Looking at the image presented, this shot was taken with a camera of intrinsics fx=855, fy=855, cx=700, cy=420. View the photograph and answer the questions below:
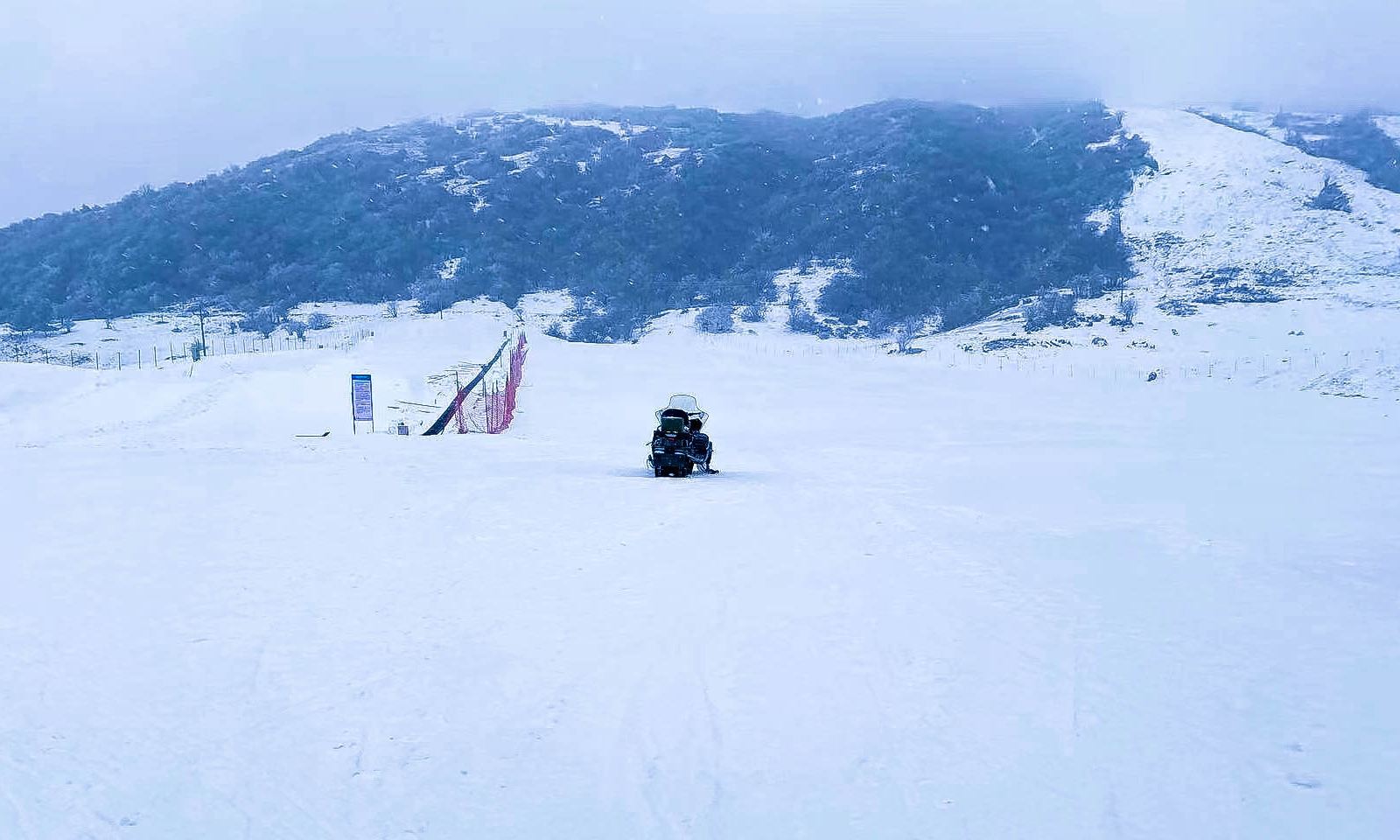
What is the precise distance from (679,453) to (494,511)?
3.66 metres

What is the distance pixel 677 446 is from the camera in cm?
1294

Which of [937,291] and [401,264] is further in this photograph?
[401,264]

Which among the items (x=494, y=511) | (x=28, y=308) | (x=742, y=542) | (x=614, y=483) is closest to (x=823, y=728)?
(x=742, y=542)

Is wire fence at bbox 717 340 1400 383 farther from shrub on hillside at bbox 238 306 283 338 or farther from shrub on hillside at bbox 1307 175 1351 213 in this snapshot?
shrub on hillside at bbox 238 306 283 338

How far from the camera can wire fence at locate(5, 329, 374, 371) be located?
126 ft

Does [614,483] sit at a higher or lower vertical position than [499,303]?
lower

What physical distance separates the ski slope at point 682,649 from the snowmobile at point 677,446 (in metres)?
0.49

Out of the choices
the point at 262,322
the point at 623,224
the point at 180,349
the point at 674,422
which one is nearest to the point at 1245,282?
the point at 674,422

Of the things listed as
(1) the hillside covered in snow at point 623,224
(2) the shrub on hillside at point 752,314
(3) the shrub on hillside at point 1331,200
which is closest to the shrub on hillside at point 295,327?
(1) the hillside covered in snow at point 623,224

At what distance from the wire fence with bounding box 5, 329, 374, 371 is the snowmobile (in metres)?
28.9

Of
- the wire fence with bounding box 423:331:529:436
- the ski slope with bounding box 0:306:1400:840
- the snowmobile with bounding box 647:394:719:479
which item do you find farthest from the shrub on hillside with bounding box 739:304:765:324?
the snowmobile with bounding box 647:394:719:479

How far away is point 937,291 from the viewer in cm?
5106

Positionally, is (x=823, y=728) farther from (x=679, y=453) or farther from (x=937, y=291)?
(x=937, y=291)

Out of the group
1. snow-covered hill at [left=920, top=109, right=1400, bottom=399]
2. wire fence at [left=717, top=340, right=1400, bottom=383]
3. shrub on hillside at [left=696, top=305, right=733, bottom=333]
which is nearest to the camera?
wire fence at [left=717, top=340, right=1400, bottom=383]
